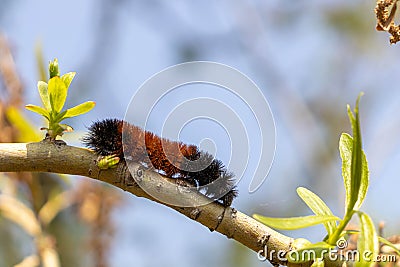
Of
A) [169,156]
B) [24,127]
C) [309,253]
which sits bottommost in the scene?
[309,253]

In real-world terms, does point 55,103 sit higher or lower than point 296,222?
higher

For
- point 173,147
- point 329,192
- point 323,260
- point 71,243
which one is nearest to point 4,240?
point 71,243

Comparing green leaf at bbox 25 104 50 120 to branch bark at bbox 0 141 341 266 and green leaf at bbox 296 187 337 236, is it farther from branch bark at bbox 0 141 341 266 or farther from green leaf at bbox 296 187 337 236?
green leaf at bbox 296 187 337 236

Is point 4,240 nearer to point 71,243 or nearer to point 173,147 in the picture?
point 71,243

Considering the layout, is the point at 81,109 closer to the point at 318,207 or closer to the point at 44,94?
the point at 44,94

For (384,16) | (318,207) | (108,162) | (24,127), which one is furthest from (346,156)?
(24,127)

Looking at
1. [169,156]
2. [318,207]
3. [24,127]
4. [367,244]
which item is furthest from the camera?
[24,127]

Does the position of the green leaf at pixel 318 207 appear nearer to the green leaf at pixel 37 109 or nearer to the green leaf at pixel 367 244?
the green leaf at pixel 367 244
